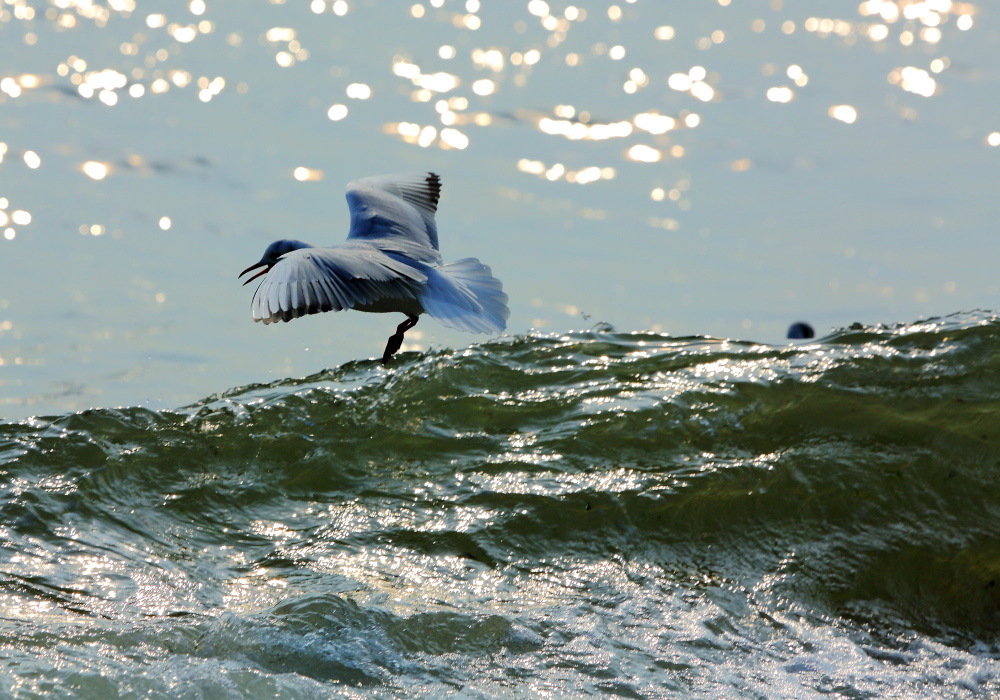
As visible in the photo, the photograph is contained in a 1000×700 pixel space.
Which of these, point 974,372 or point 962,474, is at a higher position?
point 974,372

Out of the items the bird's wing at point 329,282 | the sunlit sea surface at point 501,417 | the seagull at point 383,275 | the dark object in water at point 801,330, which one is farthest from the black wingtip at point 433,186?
the dark object in water at point 801,330

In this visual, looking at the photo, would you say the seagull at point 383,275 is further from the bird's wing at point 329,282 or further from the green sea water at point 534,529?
the green sea water at point 534,529

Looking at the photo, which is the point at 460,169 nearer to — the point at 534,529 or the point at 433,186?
the point at 433,186

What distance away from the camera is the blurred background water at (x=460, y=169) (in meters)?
8.24

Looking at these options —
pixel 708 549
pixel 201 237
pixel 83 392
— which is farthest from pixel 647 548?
pixel 201 237

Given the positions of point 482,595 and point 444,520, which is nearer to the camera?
point 482,595

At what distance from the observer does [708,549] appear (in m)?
4.89

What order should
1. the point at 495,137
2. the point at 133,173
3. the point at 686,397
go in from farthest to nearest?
the point at 495,137, the point at 133,173, the point at 686,397

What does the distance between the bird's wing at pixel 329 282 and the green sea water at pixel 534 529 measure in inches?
29.0

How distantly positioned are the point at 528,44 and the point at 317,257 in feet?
33.9

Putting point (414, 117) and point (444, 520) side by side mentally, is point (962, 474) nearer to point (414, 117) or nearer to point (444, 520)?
point (444, 520)

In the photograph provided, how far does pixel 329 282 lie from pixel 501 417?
119cm

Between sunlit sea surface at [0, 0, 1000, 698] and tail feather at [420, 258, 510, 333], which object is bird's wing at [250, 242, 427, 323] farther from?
sunlit sea surface at [0, 0, 1000, 698]

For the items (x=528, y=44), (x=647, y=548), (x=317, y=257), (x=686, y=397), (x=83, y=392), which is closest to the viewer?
(x=647, y=548)
